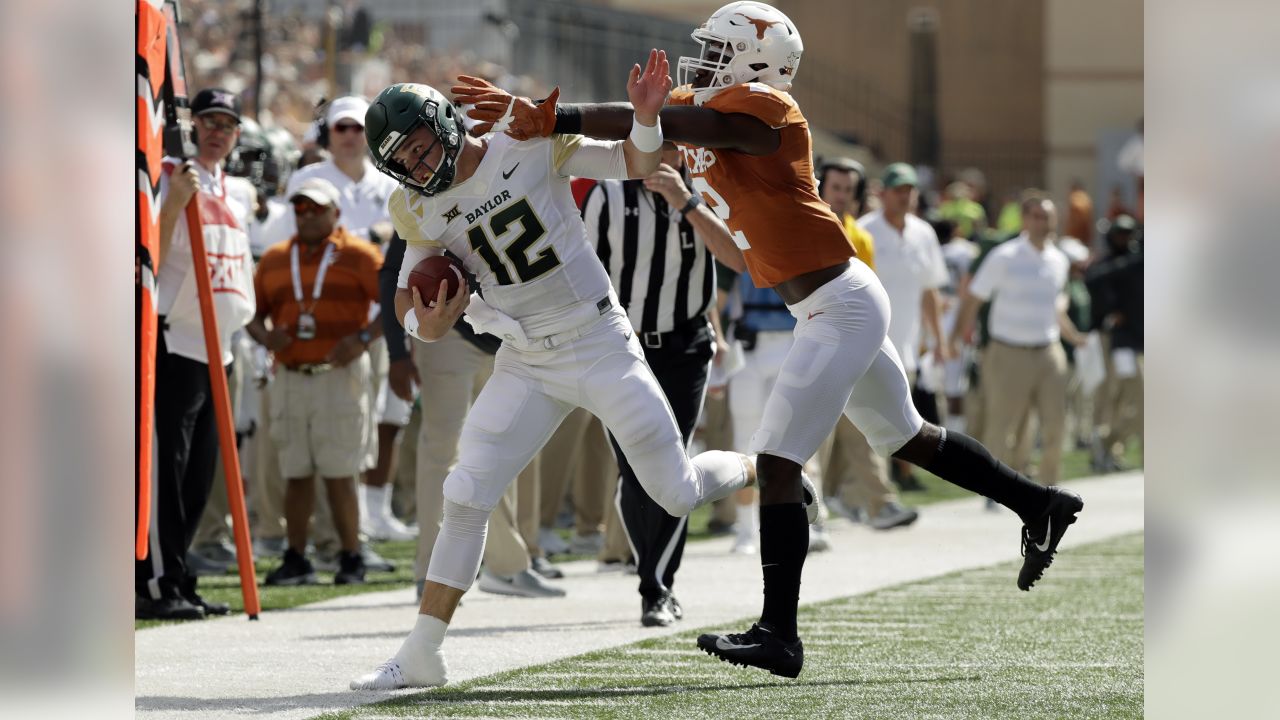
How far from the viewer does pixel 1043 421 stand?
13.3 meters

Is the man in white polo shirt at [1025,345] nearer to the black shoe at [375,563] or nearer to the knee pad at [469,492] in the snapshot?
the black shoe at [375,563]

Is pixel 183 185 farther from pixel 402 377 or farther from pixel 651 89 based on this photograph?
pixel 651 89

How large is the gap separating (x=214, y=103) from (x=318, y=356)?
1437 mm

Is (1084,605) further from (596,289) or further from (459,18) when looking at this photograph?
(459,18)

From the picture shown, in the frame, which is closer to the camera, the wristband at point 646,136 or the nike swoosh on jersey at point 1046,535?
the wristband at point 646,136

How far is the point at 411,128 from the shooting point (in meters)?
5.65

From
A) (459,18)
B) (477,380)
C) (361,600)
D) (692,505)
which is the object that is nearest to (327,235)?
(477,380)

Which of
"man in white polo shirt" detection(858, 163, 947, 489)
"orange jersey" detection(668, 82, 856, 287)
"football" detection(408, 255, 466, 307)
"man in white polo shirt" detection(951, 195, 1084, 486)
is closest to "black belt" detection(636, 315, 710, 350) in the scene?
"orange jersey" detection(668, 82, 856, 287)

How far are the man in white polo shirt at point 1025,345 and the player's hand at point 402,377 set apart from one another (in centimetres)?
619

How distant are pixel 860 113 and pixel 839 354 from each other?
28.4 m

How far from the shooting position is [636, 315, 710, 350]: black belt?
7.89 meters

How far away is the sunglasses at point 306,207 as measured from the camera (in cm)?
902

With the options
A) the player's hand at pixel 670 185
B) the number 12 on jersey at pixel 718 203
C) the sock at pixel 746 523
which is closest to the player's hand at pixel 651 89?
the number 12 on jersey at pixel 718 203

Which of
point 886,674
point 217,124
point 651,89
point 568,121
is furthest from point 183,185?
point 886,674
